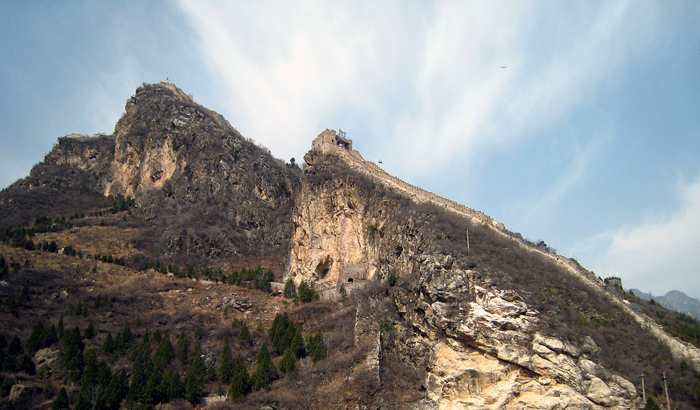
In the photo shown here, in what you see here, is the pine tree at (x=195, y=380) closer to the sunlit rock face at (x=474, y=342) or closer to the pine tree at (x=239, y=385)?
the pine tree at (x=239, y=385)

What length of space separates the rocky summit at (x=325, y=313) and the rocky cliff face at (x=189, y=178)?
439mm

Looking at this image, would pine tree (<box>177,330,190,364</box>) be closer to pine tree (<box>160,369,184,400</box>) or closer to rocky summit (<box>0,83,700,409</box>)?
rocky summit (<box>0,83,700,409</box>)

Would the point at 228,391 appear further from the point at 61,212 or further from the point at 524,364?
the point at 61,212

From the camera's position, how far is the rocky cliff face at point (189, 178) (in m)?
59.5

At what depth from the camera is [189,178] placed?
6700 centimetres

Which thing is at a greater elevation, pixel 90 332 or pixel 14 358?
pixel 90 332

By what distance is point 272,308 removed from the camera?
141 feet

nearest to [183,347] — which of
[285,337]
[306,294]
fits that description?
[285,337]

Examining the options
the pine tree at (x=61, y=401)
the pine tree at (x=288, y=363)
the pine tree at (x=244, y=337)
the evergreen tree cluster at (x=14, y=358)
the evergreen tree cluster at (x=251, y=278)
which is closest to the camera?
the pine tree at (x=61, y=401)

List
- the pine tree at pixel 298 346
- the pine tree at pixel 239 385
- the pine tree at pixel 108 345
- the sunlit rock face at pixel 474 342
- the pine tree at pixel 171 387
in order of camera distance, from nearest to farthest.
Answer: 1. the sunlit rock face at pixel 474 342
2. the pine tree at pixel 239 385
3. the pine tree at pixel 171 387
4. the pine tree at pixel 298 346
5. the pine tree at pixel 108 345

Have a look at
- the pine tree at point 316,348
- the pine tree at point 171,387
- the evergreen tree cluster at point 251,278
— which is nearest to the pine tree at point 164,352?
the pine tree at point 171,387

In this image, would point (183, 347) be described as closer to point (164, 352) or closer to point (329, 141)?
point (164, 352)

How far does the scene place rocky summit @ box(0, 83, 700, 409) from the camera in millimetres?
27781

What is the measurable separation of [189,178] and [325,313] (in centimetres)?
3599
